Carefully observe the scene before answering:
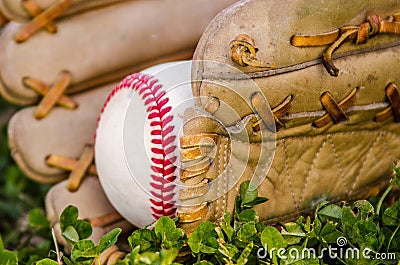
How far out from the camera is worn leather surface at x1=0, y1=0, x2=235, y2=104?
1.42 m

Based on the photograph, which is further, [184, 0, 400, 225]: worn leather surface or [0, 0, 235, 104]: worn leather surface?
[0, 0, 235, 104]: worn leather surface

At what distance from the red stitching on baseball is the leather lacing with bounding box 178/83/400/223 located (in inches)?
2.2

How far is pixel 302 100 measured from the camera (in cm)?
110

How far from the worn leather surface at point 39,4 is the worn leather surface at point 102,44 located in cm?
2

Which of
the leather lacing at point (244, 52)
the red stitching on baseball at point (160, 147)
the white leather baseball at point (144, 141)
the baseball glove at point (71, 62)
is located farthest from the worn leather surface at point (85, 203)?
the leather lacing at point (244, 52)

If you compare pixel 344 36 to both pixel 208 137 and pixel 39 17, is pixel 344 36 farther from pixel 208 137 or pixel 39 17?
pixel 39 17

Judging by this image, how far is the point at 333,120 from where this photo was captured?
1151 millimetres

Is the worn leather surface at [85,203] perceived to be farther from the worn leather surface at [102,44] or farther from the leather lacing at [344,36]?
the leather lacing at [344,36]

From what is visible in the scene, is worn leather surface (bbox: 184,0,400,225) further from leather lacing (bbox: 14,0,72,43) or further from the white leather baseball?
leather lacing (bbox: 14,0,72,43)

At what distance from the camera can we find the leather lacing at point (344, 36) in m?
1.08

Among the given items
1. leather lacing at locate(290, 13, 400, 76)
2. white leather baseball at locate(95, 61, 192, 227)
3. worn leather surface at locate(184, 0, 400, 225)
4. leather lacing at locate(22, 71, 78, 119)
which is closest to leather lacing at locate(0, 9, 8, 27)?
leather lacing at locate(22, 71, 78, 119)

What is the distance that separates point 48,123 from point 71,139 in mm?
64

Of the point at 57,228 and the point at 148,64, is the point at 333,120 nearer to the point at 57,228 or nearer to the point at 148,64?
the point at 148,64

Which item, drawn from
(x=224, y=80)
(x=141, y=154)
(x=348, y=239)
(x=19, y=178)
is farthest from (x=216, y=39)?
(x=19, y=178)
